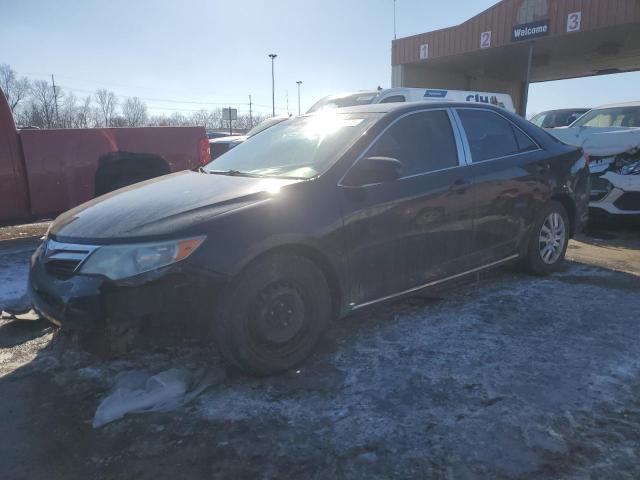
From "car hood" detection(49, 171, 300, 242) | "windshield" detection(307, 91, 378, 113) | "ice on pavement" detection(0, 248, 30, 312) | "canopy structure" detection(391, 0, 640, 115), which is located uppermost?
"canopy structure" detection(391, 0, 640, 115)

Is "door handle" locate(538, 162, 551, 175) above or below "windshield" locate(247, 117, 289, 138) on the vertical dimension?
below

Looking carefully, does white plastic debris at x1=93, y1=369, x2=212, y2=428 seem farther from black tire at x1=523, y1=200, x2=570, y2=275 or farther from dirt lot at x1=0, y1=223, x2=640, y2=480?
black tire at x1=523, y1=200, x2=570, y2=275

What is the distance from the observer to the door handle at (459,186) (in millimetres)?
3748

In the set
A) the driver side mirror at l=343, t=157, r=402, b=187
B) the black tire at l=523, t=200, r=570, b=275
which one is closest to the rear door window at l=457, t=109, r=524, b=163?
the black tire at l=523, t=200, r=570, b=275

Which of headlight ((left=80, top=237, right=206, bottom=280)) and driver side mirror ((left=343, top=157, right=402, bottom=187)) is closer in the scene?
headlight ((left=80, top=237, right=206, bottom=280))

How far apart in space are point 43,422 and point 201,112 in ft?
283

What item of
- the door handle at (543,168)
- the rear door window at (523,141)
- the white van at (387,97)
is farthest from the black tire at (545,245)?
the white van at (387,97)

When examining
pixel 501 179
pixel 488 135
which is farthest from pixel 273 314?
pixel 488 135

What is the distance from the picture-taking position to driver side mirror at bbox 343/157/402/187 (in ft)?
10.4

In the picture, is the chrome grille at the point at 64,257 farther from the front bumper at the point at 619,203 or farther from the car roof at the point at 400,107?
the front bumper at the point at 619,203

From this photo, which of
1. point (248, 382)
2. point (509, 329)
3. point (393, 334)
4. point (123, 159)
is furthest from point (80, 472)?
point (123, 159)

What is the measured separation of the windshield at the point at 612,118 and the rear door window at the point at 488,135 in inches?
165

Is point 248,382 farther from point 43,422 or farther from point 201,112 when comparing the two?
point 201,112

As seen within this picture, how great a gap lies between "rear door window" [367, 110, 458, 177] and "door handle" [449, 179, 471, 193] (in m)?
0.14
